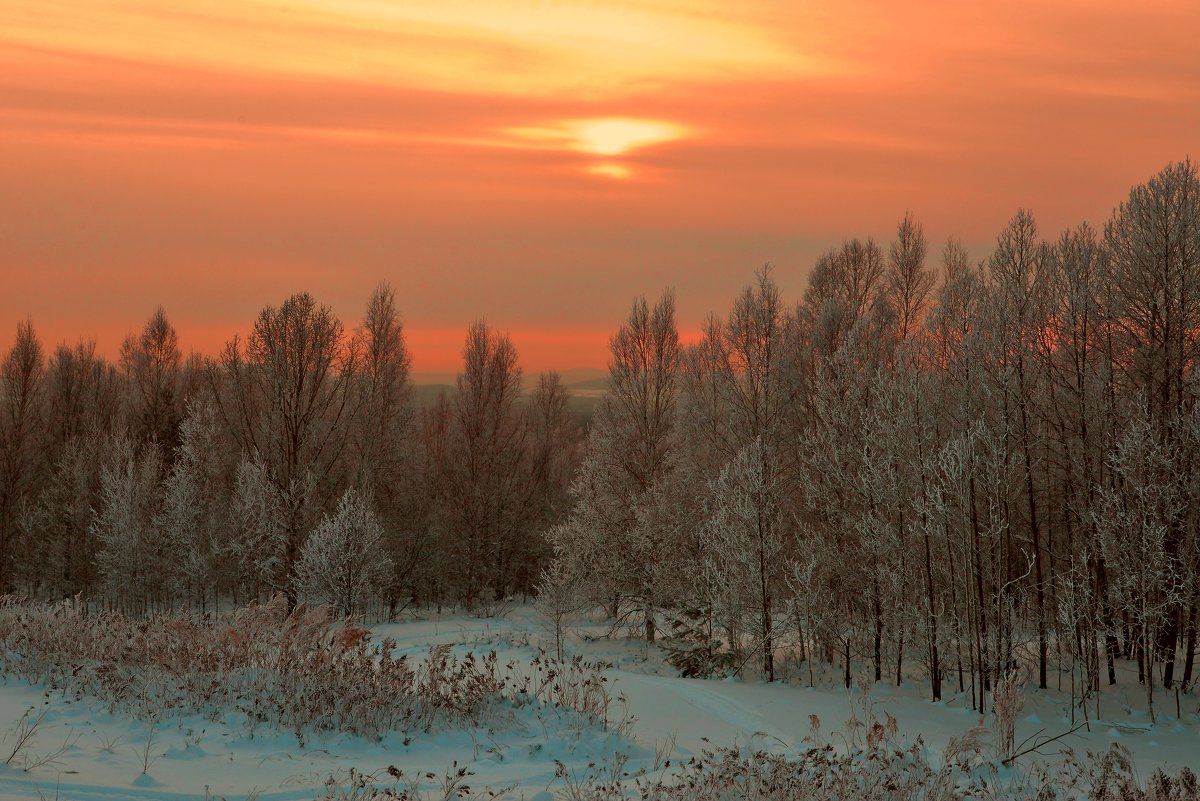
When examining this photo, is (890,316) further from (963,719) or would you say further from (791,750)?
(791,750)

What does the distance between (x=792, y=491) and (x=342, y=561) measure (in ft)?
43.7

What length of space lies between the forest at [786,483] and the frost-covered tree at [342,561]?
109mm

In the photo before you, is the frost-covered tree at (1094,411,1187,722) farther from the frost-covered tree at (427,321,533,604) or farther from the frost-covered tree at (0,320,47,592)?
the frost-covered tree at (0,320,47,592)

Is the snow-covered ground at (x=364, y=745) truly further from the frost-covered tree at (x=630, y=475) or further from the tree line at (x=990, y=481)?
the frost-covered tree at (x=630, y=475)

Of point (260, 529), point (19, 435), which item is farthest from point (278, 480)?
point (19, 435)

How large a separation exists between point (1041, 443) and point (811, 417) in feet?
20.1

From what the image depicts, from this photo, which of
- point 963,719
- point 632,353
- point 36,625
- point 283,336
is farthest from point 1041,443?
point 283,336

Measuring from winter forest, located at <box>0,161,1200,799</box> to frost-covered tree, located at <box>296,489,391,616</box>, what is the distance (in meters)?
0.12

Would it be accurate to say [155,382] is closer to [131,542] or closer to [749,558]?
[131,542]

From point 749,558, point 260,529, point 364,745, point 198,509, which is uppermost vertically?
point 198,509

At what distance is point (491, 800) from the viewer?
7.61 metres

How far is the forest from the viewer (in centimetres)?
1897

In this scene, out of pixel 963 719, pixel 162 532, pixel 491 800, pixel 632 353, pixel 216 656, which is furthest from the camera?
pixel 162 532

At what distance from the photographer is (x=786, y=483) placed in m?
25.1
